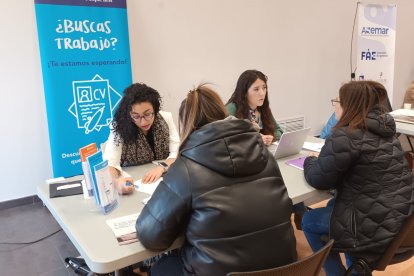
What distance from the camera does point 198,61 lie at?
392 centimetres

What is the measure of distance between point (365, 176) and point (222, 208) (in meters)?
0.80

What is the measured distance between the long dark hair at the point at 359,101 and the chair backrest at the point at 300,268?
0.69m

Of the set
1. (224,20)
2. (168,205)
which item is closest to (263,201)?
(168,205)

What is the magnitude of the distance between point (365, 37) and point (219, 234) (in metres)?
4.07

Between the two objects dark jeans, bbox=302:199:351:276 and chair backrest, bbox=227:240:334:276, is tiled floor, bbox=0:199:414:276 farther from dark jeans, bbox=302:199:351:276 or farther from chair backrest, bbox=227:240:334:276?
chair backrest, bbox=227:240:334:276

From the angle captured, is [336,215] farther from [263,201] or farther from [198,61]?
[198,61]

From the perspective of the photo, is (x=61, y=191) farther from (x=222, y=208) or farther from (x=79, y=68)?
(x=79, y=68)

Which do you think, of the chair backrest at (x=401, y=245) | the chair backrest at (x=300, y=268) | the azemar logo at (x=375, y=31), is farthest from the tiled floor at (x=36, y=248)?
the azemar logo at (x=375, y=31)

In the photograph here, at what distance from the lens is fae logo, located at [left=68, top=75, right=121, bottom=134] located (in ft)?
9.98

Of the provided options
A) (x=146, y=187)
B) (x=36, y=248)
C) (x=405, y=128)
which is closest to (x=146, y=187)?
(x=146, y=187)

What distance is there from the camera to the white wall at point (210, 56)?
10.0 ft

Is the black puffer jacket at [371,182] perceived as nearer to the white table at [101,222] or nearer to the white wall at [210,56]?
the white table at [101,222]

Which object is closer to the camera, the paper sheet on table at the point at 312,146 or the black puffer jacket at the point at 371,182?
the black puffer jacket at the point at 371,182

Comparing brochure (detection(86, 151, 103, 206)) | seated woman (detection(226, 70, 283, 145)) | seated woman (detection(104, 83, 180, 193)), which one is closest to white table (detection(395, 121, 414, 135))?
seated woman (detection(226, 70, 283, 145))
